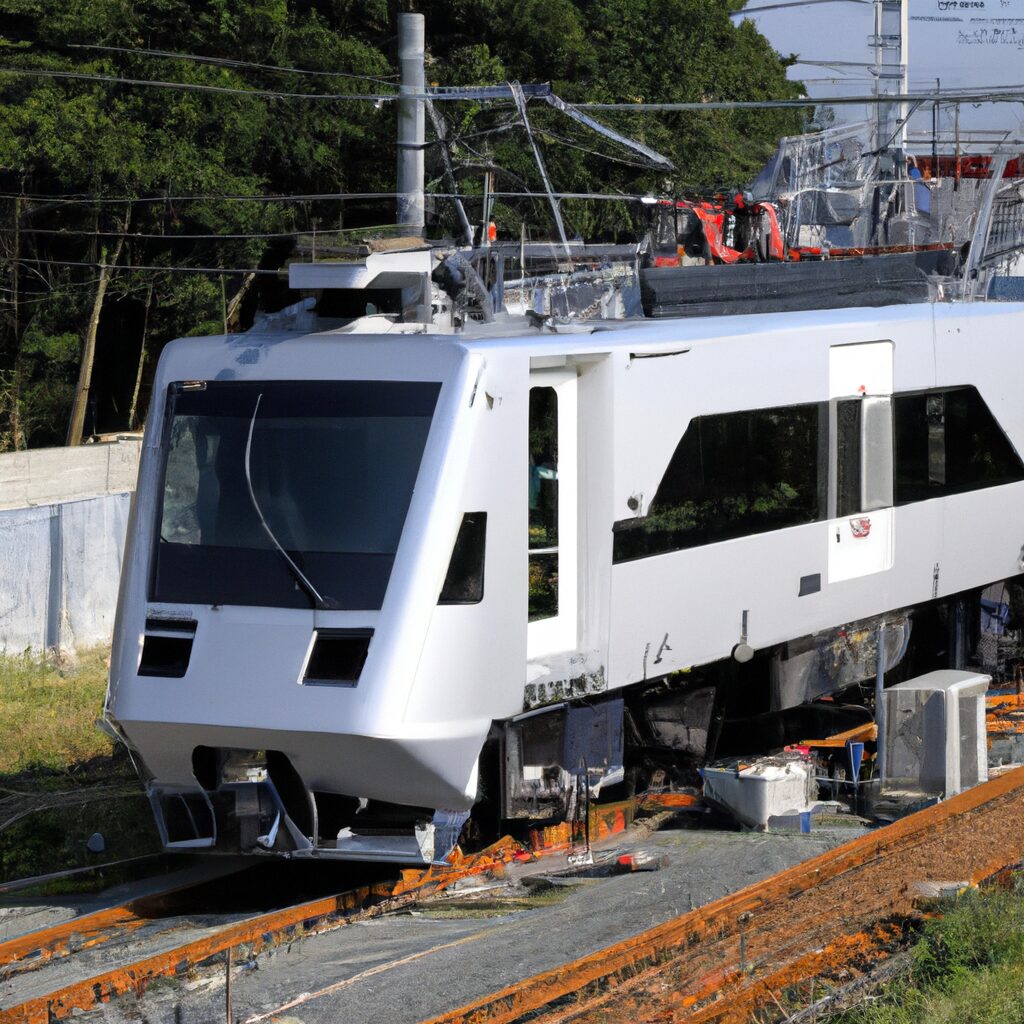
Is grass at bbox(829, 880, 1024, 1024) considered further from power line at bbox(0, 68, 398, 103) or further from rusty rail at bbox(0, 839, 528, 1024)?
power line at bbox(0, 68, 398, 103)

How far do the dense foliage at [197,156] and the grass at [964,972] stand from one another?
58.3 ft

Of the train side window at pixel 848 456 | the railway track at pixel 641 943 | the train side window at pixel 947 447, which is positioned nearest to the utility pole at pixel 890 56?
the train side window at pixel 947 447

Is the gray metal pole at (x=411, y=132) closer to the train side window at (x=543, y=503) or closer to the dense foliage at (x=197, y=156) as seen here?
the dense foliage at (x=197, y=156)

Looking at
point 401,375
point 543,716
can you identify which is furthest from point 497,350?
point 543,716

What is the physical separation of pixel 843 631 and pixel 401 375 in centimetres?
409

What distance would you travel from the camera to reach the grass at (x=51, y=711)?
11.8 meters

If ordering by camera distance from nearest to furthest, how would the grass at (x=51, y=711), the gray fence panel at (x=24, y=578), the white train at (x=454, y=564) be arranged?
the white train at (x=454, y=564) → the grass at (x=51, y=711) → the gray fence panel at (x=24, y=578)

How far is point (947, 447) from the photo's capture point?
11.1 meters

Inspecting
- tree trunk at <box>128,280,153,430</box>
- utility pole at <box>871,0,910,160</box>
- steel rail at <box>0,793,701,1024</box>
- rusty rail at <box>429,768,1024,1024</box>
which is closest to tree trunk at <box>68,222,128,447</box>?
tree trunk at <box>128,280,153,430</box>

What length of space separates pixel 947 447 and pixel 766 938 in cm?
494

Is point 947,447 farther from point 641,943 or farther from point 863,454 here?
point 641,943

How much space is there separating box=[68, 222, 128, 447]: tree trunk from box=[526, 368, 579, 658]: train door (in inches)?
807

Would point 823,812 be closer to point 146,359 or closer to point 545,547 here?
point 545,547

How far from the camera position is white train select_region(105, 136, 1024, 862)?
24.1 ft
